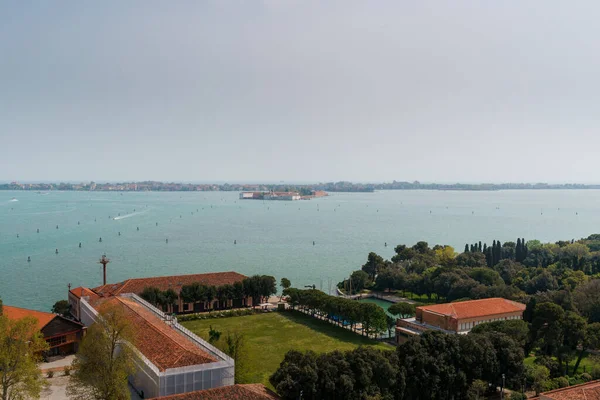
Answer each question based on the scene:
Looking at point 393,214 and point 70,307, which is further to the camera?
point 393,214

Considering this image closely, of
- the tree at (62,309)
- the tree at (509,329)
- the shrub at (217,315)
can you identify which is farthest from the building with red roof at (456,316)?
the tree at (62,309)

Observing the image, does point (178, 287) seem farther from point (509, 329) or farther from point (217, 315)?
point (509, 329)

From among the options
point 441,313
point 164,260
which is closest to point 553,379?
point 441,313

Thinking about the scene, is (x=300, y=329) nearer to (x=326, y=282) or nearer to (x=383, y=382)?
(x=383, y=382)

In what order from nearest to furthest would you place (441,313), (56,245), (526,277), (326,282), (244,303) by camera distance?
(441,313) < (244,303) < (526,277) < (326,282) < (56,245)

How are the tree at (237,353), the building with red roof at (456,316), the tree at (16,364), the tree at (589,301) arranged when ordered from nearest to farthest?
1. the tree at (16,364)
2. the tree at (237,353)
3. the building with red roof at (456,316)
4. the tree at (589,301)

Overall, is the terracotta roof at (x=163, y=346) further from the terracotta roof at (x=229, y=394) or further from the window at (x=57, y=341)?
the window at (x=57, y=341)

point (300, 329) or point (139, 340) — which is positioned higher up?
point (139, 340)
